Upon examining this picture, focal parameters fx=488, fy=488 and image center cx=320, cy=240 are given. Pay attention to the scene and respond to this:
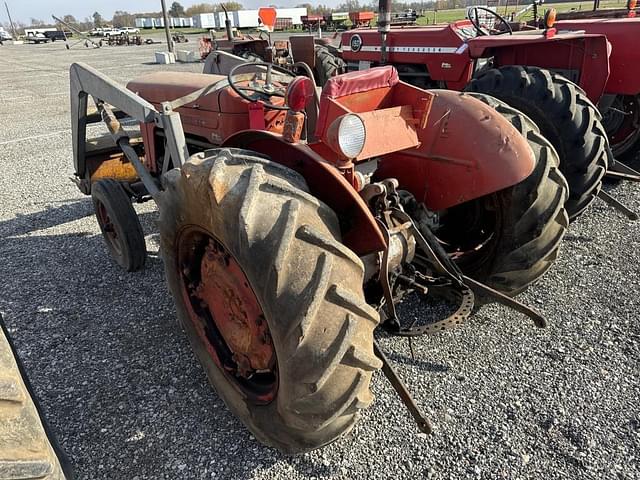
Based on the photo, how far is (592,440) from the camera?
2119mm

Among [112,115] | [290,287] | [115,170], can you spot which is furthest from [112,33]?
[290,287]

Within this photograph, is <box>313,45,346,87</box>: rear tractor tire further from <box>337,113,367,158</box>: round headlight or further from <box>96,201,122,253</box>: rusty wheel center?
<box>337,113,367,158</box>: round headlight

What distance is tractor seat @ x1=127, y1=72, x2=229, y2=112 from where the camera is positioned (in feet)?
10.9

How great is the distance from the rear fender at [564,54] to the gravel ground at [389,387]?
5.11ft

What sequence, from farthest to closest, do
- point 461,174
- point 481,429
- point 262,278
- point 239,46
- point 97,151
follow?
point 239,46 < point 97,151 < point 461,174 < point 481,429 < point 262,278

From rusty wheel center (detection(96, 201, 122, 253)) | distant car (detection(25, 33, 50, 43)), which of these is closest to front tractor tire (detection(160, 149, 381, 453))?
rusty wheel center (detection(96, 201, 122, 253))

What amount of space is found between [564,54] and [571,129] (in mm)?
1619

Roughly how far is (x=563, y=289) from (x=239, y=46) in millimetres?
12711

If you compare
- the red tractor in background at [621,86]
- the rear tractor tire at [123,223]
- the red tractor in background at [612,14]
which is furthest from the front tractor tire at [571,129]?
the red tractor in background at [612,14]

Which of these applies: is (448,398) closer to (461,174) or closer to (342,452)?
(342,452)

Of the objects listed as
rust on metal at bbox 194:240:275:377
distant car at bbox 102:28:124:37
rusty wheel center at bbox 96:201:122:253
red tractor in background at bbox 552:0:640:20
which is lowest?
rusty wheel center at bbox 96:201:122:253

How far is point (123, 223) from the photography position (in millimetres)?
3387

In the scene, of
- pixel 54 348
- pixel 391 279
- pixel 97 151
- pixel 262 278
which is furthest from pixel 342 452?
pixel 97 151

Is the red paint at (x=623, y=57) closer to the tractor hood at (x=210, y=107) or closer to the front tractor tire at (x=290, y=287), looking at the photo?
the tractor hood at (x=210, y=107)
